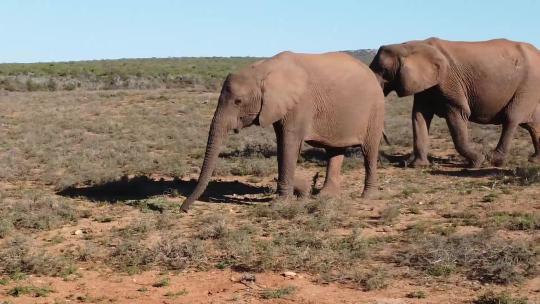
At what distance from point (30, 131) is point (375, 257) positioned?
16.1 metres

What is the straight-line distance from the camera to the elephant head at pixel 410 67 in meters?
12.8

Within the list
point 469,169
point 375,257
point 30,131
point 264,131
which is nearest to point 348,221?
point 375,257

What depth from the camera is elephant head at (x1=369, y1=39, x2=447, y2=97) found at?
1279 centimetres

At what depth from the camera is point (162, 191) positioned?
38.1 feet

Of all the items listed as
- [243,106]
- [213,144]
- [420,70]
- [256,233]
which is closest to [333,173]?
[243,106]

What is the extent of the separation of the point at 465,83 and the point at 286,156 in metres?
5.61

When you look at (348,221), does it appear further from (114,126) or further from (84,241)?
(114,126)

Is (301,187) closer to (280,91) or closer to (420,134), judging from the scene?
(280,91)

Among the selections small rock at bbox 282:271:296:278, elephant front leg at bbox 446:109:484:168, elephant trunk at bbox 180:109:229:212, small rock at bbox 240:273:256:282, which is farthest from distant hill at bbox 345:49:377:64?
small rock at bbox 240:273:256:282

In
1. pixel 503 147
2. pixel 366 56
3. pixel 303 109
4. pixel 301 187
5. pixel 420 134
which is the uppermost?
pixel 366 56

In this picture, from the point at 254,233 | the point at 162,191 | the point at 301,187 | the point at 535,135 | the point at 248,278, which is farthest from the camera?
the point at 535,135

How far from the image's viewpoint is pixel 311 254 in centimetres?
731

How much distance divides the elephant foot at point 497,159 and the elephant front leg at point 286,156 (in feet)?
19.5

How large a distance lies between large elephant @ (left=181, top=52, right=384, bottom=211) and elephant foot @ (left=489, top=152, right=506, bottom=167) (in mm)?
4164
